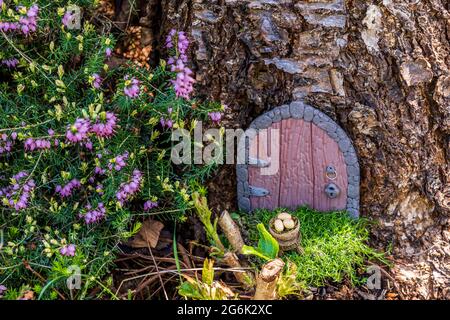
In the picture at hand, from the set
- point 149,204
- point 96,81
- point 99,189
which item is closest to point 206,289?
point 149,204

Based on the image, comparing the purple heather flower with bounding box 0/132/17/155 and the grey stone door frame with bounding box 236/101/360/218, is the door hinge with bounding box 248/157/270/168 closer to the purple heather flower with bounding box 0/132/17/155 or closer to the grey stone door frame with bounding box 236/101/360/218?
the grey stone door frame with bounding box 236/101/360/218

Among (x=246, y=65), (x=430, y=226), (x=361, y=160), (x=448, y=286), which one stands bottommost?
(x=448, y=286)

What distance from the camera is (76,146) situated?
329 cm

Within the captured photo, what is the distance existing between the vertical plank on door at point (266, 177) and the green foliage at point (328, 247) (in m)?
0.06

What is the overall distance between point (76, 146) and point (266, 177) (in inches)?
39.0

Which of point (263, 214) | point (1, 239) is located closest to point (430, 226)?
point (263, 214)

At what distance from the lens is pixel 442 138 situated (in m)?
3.41

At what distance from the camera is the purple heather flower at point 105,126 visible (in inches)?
116

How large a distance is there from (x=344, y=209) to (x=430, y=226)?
1.58 ft

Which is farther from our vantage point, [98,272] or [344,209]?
[344,209]

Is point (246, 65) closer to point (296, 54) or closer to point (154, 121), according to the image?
point (296, 54)

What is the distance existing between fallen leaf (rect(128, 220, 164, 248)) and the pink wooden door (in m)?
0.53

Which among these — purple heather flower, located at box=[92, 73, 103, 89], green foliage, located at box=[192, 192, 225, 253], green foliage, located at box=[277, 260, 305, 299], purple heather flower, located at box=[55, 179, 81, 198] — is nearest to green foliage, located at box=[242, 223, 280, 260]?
green foliage, located at box=[277, 260, 305, 299]

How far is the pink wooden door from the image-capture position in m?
3.39
